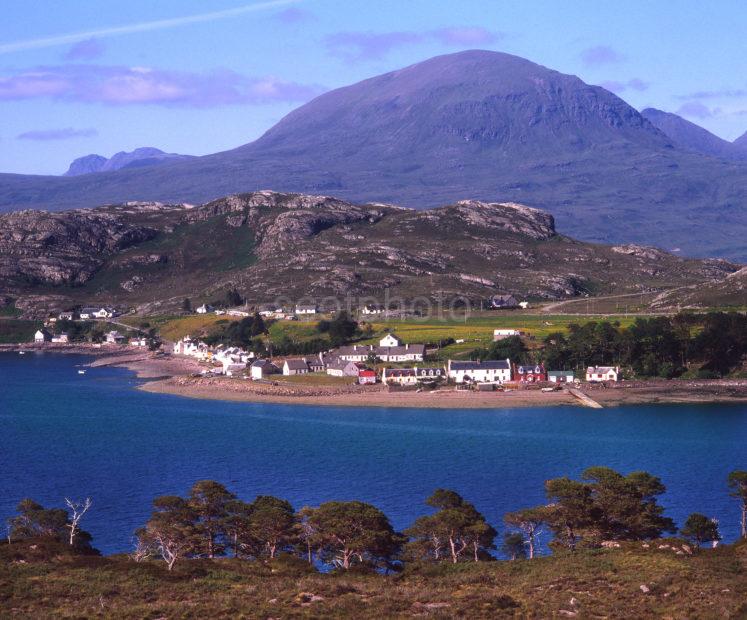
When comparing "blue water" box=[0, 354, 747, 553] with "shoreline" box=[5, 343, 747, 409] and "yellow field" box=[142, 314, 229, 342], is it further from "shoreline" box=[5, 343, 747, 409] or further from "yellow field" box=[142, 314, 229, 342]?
"yellow field" box=[142, 314, 229, 342]

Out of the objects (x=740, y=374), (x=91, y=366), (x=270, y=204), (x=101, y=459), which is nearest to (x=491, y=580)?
(x=101, y=459)

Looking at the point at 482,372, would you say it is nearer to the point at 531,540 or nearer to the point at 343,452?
the point at 343,452

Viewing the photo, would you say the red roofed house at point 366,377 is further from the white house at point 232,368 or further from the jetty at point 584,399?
the jetty at point 584,399

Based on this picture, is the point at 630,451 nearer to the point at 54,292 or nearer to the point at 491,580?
the point at 491,580

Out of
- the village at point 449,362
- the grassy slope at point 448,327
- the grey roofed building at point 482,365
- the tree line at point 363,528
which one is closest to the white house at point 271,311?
the grassy slope at point 448,327

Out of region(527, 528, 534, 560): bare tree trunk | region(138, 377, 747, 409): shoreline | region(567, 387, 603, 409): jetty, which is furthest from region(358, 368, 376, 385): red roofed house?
region(527, 528, 534, 560): bare tree trunk

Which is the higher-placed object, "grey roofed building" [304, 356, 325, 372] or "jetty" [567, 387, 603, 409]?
"grey roofed building" [304, 356, 325, 372]
